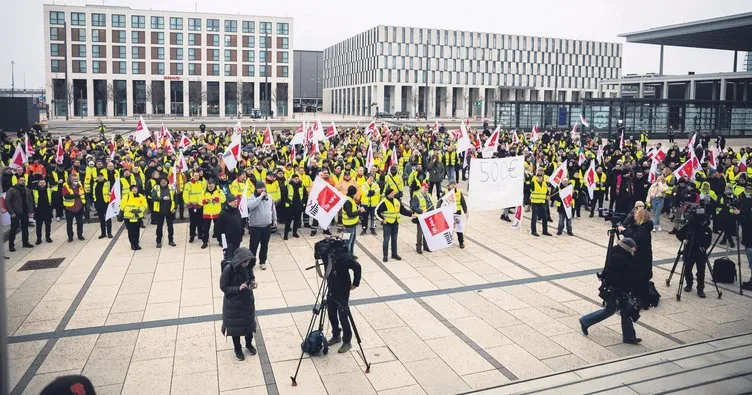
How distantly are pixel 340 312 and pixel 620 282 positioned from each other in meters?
4.02

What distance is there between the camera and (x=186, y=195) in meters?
15.1

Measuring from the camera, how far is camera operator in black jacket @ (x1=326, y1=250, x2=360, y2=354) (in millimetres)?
8273

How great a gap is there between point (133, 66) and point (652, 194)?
9073 cm

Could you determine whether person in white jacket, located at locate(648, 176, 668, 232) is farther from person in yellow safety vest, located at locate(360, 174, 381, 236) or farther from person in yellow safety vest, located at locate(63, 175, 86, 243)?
person in yellow safety vest, located at locate(63, 175, 86, 243)

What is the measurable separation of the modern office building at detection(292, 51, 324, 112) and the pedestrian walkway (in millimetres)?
135463

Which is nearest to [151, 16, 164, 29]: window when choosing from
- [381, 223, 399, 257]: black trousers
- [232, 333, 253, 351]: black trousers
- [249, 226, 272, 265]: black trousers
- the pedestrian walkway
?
the pedestrian walkway

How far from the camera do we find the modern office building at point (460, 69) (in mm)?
113875

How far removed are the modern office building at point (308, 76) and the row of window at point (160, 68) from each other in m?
47.9

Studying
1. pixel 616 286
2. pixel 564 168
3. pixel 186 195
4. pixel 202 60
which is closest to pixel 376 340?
pixel 616 286

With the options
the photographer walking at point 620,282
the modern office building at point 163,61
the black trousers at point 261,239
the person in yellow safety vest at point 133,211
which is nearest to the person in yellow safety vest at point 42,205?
the person in yellow safety vest at point 133,211

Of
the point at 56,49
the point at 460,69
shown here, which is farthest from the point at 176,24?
the point at 460,69

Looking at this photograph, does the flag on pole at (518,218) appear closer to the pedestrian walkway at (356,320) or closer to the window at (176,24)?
the pedestrian walkway at (356,320)

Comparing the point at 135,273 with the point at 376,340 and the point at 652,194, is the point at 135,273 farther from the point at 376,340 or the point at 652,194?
the point at 652,194

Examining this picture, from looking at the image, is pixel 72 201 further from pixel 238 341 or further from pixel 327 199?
pixel 238 341
